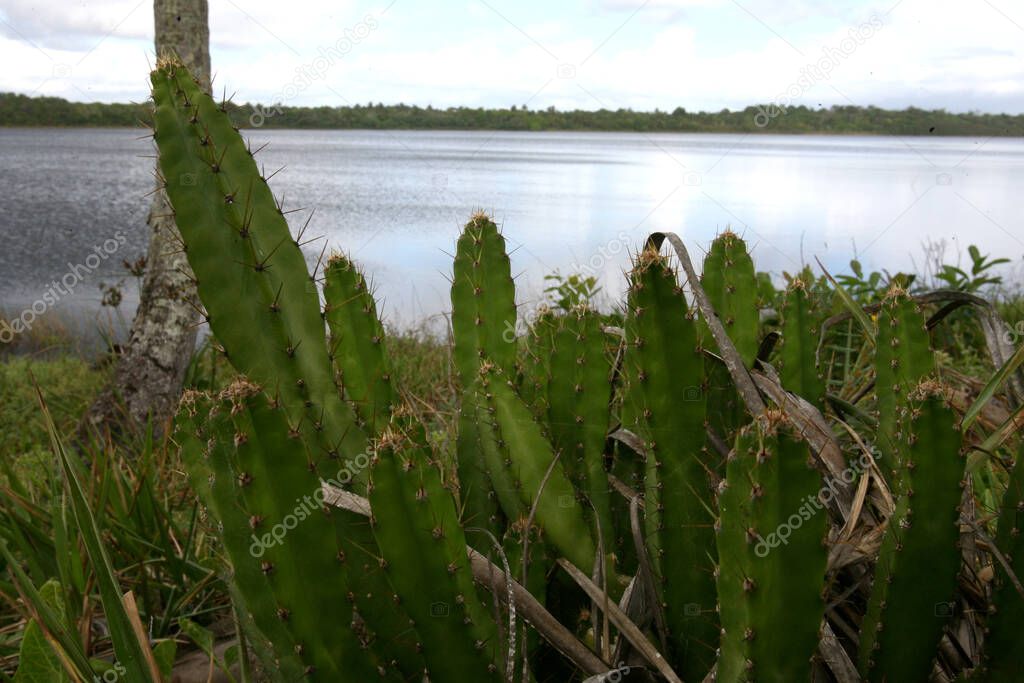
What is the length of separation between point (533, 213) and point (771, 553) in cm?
1408

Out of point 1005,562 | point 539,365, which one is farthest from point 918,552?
point 539,365

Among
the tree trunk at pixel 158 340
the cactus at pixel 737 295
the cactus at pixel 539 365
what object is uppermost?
the cactus at pixel 737 295

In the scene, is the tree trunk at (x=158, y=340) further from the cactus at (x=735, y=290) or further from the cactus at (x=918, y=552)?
the cactus at (x=918, y=552)

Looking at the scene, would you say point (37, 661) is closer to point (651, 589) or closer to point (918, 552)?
point (651, 589)

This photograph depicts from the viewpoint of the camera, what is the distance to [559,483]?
2086mm

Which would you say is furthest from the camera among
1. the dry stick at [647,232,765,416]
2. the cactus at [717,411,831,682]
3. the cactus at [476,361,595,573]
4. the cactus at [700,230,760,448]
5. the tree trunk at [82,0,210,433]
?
the tree trunk at [82,0,210,433]

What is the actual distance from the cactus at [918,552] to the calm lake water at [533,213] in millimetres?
3222

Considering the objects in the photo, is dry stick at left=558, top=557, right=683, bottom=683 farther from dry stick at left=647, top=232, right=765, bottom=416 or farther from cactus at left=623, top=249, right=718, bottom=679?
dry stick at left=647, top=232, right=765, bottom=416

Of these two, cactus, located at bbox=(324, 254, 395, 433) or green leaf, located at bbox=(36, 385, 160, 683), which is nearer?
green leaf, located at bbox=(36, 385, 160, 683)

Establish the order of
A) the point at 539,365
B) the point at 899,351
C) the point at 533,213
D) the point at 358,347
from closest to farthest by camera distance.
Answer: the point at 899,351 → the point at 358,347 → the point at 539,365 → the point at 533,213

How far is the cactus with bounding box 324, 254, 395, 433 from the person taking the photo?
86.8 inches

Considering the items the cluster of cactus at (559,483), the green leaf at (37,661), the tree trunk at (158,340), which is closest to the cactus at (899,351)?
the cluster of cactus at (559,483)

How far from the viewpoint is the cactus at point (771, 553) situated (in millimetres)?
1402

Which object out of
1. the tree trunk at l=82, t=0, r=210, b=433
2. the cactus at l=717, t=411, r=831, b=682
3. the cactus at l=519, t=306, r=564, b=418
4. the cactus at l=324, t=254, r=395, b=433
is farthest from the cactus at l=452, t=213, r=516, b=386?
the tree trunk at l=82, t=0, r=210, b=433
